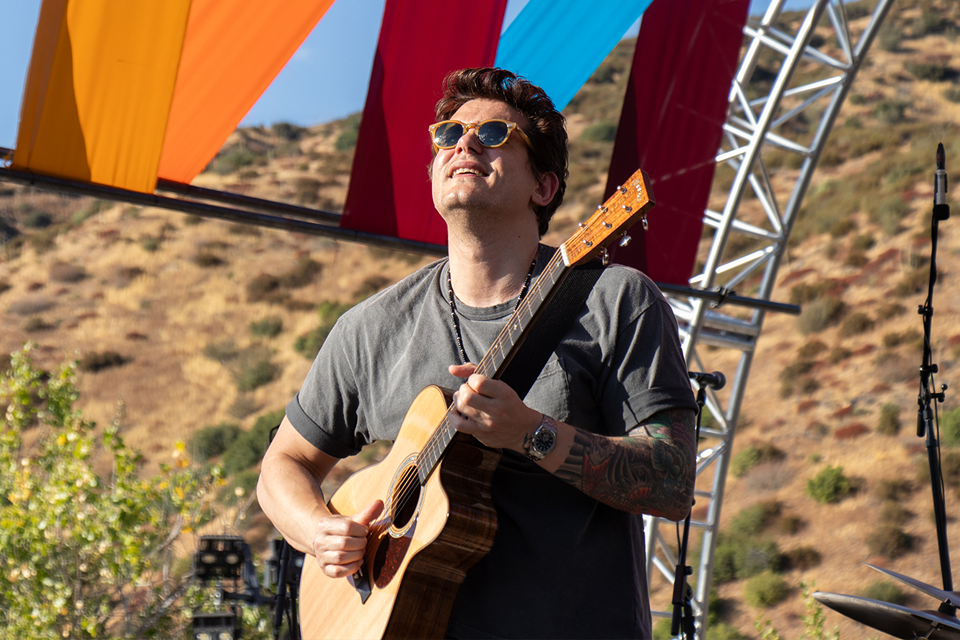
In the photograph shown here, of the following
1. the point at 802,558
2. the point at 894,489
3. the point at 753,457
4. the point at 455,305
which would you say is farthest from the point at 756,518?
the point at 455,305

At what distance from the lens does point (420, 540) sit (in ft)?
5.68

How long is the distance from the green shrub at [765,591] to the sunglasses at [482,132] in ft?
55.1

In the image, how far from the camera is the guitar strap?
1.80 metres

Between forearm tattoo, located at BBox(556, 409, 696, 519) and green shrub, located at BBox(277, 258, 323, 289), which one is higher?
green shrub, located at BBox(277, 258, 323, 289)

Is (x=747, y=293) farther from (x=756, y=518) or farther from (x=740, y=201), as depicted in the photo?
(x=740, y=201)

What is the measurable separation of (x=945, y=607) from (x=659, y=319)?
2041 millimetres

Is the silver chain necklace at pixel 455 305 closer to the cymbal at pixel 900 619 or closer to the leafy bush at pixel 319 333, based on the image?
the cymbal at pixel 900 619

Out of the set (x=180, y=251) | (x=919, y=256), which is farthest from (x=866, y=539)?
(x=180, y=251)

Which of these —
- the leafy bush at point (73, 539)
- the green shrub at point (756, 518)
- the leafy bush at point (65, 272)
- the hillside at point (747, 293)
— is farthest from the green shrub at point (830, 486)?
the leafy bush at point (65, 272)

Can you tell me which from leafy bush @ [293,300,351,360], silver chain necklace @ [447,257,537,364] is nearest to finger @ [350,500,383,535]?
silver chain necklace @ [447,257,537,364]

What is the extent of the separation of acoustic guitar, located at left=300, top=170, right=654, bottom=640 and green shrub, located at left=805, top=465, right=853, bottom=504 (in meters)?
18.4

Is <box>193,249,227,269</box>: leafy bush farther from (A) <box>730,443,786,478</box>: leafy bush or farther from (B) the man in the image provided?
(B) the man

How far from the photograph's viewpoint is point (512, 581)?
1682mm

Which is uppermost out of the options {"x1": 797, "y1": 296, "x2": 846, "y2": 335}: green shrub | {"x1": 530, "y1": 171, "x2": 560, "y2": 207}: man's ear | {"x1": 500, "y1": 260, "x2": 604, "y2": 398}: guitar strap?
{"x1": 797, "y1": 296, "x2": 846, "y2": 335}: green shrub
